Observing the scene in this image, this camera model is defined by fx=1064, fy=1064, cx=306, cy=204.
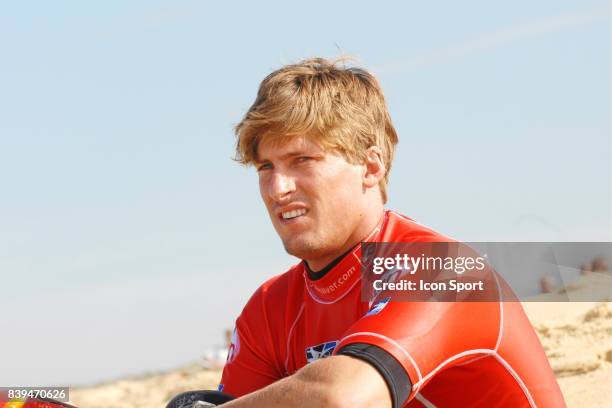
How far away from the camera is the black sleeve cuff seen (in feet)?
12.6

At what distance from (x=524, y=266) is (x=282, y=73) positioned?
1590 millimetres

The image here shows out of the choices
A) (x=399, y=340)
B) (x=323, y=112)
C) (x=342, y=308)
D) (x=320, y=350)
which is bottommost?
(x=399, y=340)

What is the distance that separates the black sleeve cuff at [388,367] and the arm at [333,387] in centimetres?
2

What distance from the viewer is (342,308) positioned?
4773 millimetres

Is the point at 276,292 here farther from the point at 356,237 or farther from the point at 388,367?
the point at 388,367

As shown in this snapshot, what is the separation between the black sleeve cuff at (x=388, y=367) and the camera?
386cm

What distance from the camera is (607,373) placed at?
8.26m

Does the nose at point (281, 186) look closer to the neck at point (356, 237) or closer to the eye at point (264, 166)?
the eye at point (264, 166)

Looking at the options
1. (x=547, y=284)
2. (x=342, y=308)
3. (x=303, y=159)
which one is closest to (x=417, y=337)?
(x=342, y=308)

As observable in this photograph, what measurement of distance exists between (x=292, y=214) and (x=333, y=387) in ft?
3.70

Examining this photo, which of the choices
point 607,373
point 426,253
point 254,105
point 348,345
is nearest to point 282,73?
point 254,105

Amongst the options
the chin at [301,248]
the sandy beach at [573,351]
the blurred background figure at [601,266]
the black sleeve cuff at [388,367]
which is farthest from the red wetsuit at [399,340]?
the blurred background figure at [601,266]

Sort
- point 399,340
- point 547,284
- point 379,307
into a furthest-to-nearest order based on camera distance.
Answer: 1. point 547,284
2. point 379,307
3. point 399,340

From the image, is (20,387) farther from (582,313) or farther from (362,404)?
(582,313)
